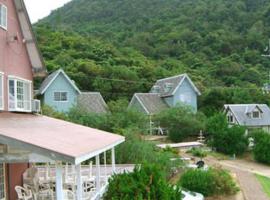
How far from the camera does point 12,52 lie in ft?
58.3

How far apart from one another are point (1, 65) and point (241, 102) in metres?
50.4

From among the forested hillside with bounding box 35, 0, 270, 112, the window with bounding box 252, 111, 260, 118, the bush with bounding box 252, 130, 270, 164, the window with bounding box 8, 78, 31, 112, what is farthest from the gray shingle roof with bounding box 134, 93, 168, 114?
the window with bounding box 8, 78, 31, 112

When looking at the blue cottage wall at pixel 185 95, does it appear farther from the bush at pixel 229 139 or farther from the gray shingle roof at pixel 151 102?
the bush at pixel 229 139

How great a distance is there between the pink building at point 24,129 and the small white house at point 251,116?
36827 millimetres

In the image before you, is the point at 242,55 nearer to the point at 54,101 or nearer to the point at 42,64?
the point at 54,101

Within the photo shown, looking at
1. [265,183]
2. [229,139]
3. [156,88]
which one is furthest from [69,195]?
[156,88]

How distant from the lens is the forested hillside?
2542 inches

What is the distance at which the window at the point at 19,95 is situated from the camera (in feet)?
57.4

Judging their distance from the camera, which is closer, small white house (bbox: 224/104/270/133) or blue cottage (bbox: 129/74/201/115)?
small white house (bbox: 224/104/270/133)

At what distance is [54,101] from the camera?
49.8 meters

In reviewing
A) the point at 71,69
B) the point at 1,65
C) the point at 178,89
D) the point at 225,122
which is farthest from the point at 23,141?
the point at 71,69

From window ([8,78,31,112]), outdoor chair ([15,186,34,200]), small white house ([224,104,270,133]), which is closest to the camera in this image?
outdoor chair ([15,186,34,200])

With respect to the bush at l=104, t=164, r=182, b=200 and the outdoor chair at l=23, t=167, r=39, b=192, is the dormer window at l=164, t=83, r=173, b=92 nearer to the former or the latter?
the outdoor chair at l=23, t=167, r=39, b=192

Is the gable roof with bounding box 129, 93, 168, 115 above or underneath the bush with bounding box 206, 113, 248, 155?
above
